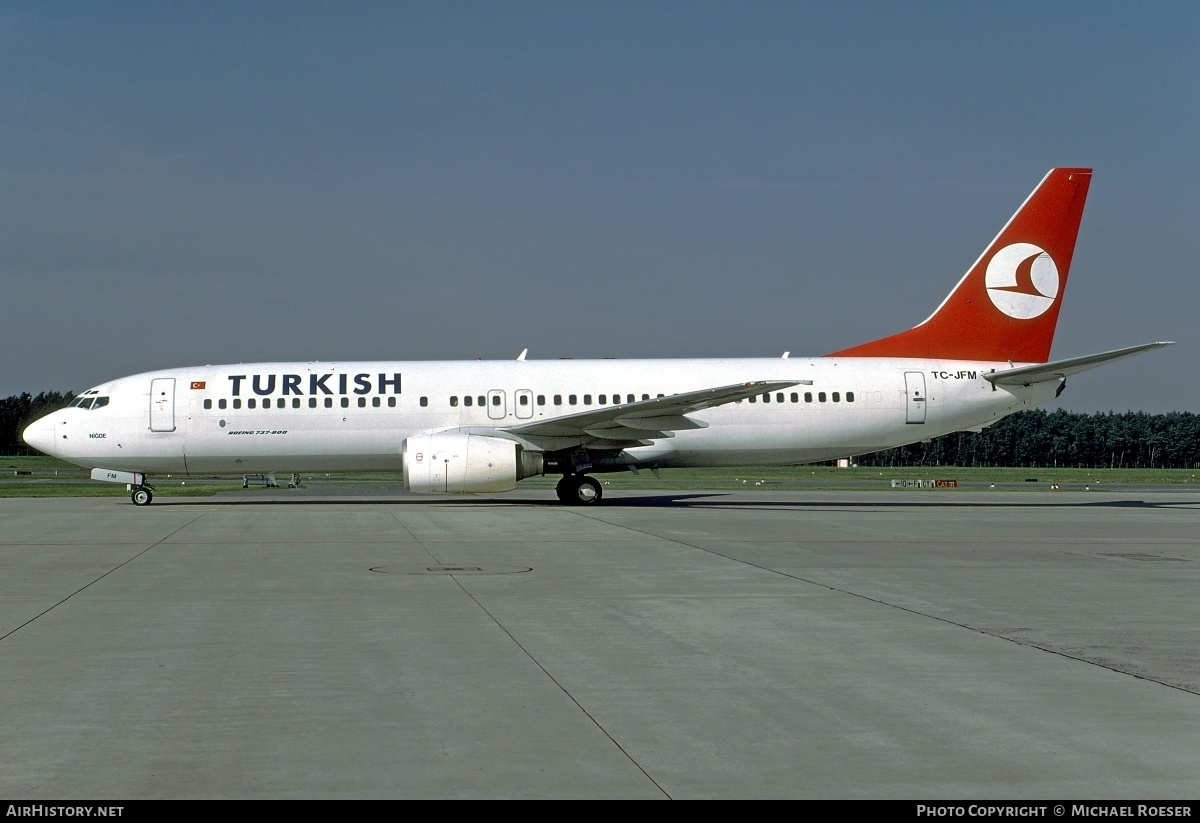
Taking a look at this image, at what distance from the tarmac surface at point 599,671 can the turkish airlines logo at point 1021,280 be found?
42.9 feet

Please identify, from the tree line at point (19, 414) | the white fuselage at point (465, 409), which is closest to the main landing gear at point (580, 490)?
the white fuselage at point (465, 409)

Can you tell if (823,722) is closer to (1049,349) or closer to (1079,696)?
(1079,696)

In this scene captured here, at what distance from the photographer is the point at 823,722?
578 cm

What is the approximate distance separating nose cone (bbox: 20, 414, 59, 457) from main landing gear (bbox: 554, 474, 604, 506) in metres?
12.3

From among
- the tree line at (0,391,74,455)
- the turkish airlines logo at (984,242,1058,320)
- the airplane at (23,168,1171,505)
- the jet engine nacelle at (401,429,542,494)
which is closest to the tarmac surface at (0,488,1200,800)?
the jet engine nacelle at (401,429,542,494)

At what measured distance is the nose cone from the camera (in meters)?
27.3

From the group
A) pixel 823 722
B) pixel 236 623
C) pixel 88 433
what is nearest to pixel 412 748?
pixel 823 722

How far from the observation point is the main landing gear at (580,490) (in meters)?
26.4

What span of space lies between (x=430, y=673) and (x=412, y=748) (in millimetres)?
1796

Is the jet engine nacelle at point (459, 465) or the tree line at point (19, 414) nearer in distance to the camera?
the jet engine nacelle at point (459, 465)

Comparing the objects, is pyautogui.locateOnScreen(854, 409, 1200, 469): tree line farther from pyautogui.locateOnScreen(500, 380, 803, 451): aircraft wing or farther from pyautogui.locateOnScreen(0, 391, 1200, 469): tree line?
pyautogui.locateOnScreen(500, 380, 803, 451): aircraft wing

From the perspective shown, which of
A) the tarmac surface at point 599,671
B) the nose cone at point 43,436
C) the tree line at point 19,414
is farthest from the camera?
the tree line at point 19,414

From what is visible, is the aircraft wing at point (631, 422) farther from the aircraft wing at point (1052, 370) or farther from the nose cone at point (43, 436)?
the nose cone at point (43, 436)

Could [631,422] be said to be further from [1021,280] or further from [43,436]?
[43,436]
